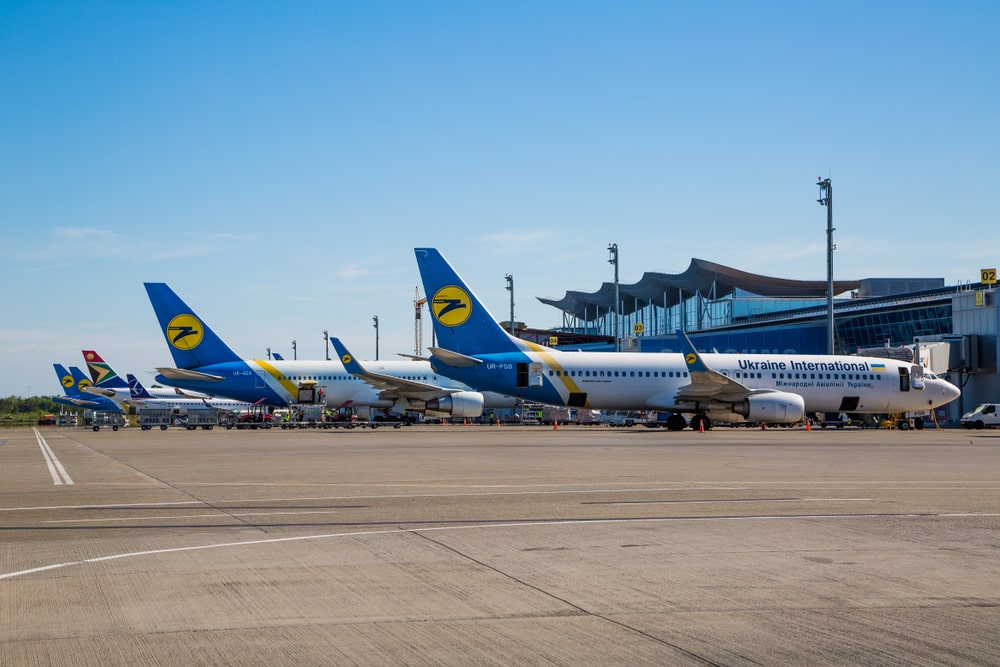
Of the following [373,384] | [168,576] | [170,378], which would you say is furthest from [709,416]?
[168,576]

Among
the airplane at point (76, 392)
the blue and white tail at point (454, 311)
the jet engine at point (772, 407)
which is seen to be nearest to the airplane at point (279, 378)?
the blue and white tail at point (454, 311)

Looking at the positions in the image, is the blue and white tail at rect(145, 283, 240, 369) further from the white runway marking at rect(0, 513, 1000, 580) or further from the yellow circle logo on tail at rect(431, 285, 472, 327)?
the white runway marking at rect(0, 513, 1000, 580)

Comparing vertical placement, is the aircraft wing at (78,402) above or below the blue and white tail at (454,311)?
below

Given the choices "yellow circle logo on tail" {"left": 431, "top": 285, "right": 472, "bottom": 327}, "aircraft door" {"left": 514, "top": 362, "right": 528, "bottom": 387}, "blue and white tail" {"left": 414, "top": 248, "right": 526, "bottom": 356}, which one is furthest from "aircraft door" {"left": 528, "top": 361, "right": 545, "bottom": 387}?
"yellow circle logo on tail" {"left": 431, "top": 285, "right": 472, "bottom": 327}

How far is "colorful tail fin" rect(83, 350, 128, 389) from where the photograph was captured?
309ft

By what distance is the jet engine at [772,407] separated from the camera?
46406 mm

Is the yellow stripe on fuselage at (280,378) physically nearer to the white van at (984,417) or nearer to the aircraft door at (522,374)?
the aircraft door at (522,374)

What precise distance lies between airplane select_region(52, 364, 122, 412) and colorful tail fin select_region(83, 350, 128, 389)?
1.56m

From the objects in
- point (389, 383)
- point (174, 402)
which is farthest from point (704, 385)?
point (174, 402)

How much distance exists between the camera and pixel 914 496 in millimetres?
Result: 15852

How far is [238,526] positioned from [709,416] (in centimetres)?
3959

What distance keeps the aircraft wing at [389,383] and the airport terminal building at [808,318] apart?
19.6 metres

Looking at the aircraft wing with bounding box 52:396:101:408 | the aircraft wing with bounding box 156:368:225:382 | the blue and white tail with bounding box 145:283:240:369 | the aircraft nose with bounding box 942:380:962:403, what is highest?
the blue and white tail with bounding box 145:283:240:369

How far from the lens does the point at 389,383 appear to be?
5784 centimetres
